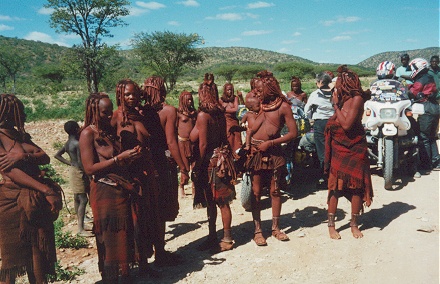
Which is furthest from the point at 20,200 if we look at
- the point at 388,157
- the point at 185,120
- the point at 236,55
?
the point at 236,55

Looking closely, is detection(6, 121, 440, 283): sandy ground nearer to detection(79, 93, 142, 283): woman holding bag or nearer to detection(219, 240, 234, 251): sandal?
detection(219, 240, 234, 251): sandal

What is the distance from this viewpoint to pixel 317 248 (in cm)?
446

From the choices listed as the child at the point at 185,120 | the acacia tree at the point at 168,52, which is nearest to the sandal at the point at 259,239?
the child at the point at 185,120

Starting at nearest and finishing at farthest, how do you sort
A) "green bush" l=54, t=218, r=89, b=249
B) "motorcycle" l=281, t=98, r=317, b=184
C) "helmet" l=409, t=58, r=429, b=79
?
"green bush" l=54, t=218, r=89, b=249 < "motorcycle" l=281, t=98, r=317, b=184 < "helmet" l=409, t=58, r=429, b=79

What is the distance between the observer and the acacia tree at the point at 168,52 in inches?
1618

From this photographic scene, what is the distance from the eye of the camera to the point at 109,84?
40.3 meters

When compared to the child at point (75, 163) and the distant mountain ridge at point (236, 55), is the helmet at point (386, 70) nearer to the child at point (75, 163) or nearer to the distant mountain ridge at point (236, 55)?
the child at point (75, 163)

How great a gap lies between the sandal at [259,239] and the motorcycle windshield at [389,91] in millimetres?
3204

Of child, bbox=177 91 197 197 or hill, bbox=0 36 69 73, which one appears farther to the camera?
hill, bbox=0 36 69 73

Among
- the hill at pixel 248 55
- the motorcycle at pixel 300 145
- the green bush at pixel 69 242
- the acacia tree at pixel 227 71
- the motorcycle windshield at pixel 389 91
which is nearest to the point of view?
the green bush at pixel 69 242

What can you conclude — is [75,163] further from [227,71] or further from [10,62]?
[227,71]

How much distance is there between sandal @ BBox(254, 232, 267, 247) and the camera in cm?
458

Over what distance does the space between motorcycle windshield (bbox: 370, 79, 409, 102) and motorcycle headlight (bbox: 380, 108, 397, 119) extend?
213 millimetres

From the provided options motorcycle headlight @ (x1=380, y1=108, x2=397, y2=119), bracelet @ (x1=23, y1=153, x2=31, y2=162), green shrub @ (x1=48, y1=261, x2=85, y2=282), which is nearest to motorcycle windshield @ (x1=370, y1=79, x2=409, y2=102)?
motorcycle headlight @ (x1=380, y1=108, x2=397, y2=119)
